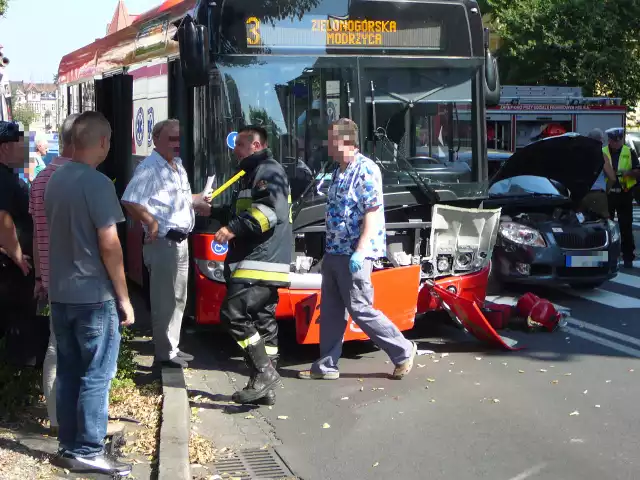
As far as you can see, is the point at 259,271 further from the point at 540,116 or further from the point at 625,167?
the point at 540,116

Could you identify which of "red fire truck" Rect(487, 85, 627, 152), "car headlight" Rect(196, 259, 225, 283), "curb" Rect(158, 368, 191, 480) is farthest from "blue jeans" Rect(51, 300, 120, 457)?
"red fire truck" Rect(487, 85, 627, 152)

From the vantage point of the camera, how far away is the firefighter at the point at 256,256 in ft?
19.9

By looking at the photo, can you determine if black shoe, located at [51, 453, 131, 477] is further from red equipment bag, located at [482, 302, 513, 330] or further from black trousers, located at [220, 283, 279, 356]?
red equipment bag, located at [482, 302, 513, 330]

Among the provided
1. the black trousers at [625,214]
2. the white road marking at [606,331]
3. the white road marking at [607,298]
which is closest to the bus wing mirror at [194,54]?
the white road marking at [606,331]

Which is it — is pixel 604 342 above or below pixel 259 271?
below

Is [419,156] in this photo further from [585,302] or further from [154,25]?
[585,302]

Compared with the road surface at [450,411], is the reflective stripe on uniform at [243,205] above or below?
above

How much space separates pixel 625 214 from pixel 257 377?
799 centimetres

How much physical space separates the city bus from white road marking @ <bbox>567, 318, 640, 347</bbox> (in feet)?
4.64

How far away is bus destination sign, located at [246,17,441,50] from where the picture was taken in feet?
24.3

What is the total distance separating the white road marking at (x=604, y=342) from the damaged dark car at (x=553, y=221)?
4.47 feet

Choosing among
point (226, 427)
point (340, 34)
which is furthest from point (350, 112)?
point (226, 427)

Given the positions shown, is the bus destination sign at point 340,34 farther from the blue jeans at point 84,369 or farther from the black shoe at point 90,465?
the black shoe at point 90,465

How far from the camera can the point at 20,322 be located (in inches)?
210
